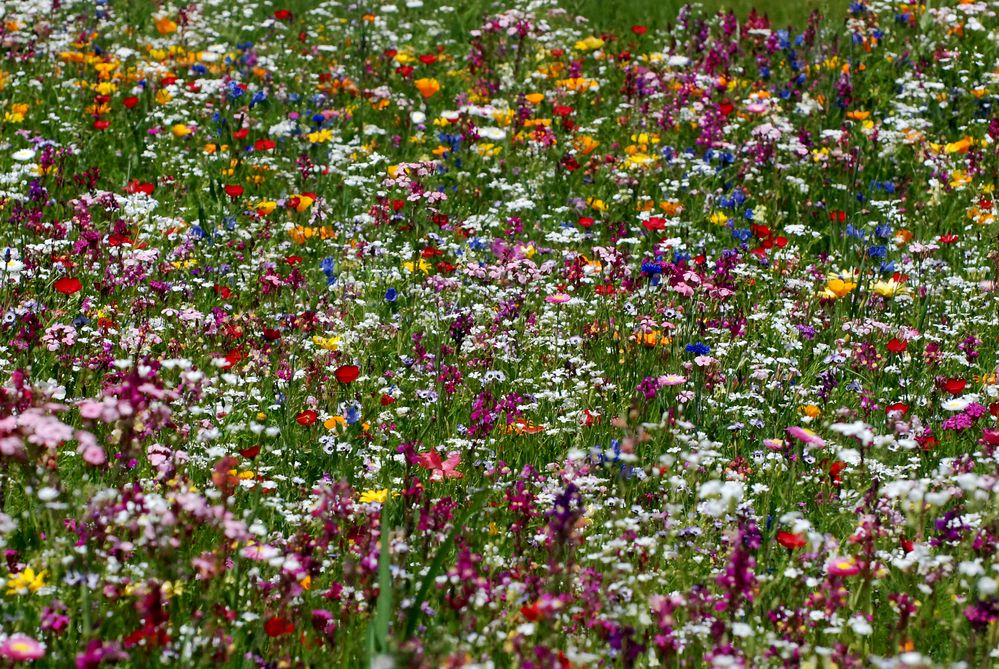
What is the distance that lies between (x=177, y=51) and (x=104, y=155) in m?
2.04

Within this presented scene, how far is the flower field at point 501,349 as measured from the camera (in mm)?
2775

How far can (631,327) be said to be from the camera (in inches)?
197

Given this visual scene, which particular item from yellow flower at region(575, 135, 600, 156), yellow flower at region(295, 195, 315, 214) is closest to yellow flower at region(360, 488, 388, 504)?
yellow flower at region(295, 195, 315, 214)

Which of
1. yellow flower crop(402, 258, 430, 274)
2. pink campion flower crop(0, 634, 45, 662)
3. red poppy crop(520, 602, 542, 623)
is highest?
pink campion flower crop(0, 634, 45, 662)

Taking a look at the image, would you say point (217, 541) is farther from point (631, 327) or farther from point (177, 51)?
point (177, 51)

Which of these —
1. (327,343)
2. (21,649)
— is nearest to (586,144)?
(327,343)

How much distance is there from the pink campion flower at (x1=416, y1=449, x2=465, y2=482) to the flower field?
1 centimetres

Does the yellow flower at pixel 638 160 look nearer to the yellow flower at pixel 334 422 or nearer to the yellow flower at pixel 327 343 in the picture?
the yellow flower at pixel 327 343

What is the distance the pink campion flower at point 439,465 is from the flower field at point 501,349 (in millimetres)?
13

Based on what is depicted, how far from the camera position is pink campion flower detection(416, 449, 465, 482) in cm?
353

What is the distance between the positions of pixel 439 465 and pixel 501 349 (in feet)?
4.36

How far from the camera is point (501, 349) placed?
15.9ft

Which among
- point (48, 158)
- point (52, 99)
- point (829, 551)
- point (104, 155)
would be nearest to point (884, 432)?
point (829, 551)

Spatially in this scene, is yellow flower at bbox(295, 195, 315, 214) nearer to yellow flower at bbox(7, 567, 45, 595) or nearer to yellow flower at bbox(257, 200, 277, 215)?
yellow flower at bbox(257, 200, 277, 215)
